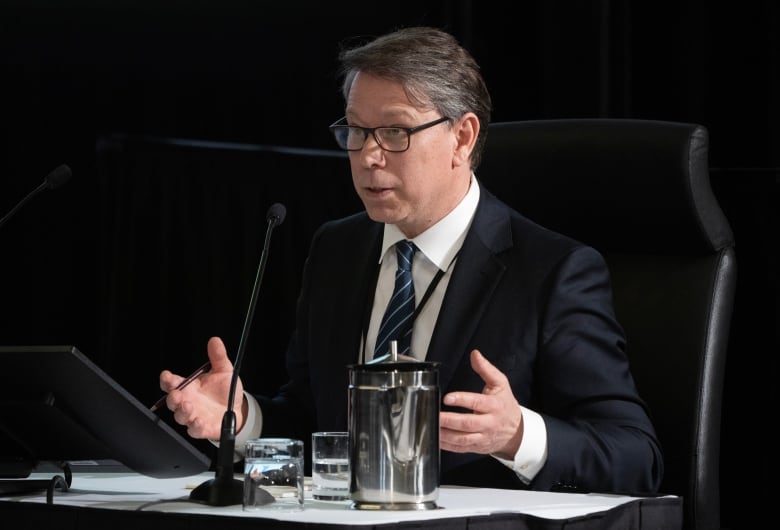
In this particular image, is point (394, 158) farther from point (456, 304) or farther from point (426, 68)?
point (456, 304)

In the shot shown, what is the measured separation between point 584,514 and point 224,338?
2.40 m

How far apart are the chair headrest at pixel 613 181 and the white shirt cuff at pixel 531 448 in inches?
22.2

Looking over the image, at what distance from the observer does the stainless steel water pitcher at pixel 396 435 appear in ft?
4.57

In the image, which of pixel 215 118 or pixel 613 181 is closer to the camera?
pixel 613 181

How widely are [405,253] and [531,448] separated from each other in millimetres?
571

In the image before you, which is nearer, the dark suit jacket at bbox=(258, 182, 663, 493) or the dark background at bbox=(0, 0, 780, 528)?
the dark suit jacket at bbox=(258, 182, 663, 493)

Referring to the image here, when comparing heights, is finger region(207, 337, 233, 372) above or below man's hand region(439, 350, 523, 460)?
above

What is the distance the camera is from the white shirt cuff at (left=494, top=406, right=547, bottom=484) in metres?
1.71

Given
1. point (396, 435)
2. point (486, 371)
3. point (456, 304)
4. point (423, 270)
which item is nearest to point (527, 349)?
point (456, 304)

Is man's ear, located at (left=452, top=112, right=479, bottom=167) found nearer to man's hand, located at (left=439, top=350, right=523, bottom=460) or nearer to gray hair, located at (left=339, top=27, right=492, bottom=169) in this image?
gray hair, located at (left=339, top=27, right=492, bottom=169)

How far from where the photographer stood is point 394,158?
208 cm

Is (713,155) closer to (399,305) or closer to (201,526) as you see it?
(399,305)

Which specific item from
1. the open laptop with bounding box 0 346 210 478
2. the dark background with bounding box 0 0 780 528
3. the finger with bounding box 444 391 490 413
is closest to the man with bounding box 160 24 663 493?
the open laptop with bounding box 0 346 210 478

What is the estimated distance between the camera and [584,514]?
143 centimetres
